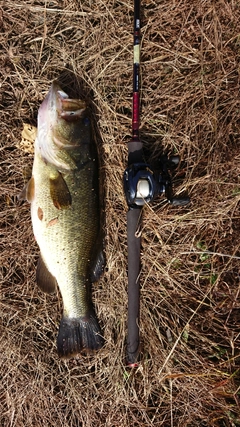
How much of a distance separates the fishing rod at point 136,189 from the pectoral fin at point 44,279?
0.56 m

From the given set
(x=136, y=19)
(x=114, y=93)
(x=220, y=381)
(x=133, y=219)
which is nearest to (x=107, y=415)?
(x=220, y=381)

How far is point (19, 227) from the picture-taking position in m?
2.68

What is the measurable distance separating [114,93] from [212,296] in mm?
1661

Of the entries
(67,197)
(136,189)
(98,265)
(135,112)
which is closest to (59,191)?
(67,197)

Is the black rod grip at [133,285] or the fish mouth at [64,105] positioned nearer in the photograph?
the fish mouth at [64,105]

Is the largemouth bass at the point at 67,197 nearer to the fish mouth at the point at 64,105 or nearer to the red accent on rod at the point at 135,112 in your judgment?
the fish mouth at the point at 64,105

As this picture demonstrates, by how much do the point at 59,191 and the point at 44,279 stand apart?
0.69 metres

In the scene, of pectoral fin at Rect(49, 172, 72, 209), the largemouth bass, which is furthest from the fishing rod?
pectoral fin at Rect(49, 172, 72, 209)

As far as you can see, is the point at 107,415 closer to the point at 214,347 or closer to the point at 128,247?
the point at 214,347

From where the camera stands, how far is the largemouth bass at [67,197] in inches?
87.3

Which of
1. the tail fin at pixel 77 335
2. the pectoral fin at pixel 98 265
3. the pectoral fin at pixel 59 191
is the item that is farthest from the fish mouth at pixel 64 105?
the tail fin at pixel 77 335

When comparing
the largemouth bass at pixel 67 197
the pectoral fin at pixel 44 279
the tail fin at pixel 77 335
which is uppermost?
the largemouth bass at pixel 67 197

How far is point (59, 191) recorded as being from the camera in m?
2.24

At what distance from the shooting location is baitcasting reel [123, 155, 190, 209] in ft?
7.06
